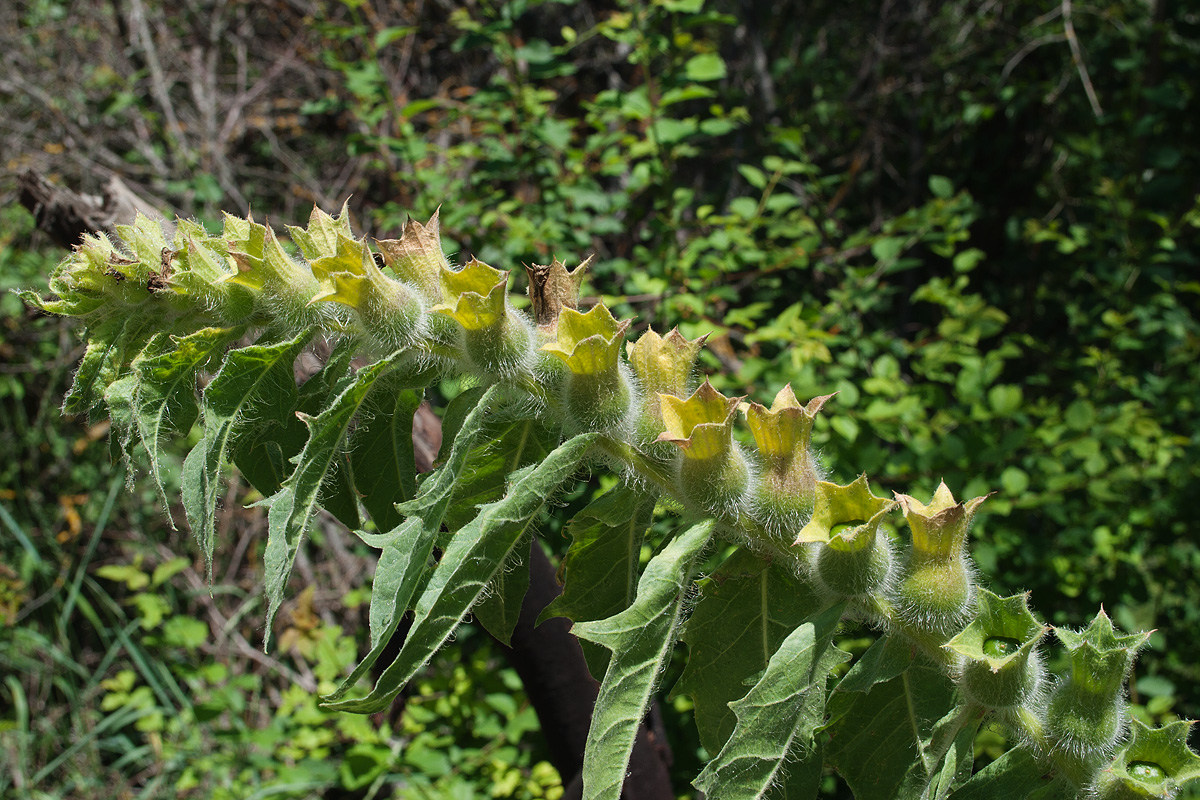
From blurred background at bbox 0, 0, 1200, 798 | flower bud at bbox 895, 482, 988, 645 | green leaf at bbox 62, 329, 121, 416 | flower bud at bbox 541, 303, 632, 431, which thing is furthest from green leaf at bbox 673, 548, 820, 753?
blurred background at bbox 0, 0, 1200, 798

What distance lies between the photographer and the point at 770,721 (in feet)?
2.64

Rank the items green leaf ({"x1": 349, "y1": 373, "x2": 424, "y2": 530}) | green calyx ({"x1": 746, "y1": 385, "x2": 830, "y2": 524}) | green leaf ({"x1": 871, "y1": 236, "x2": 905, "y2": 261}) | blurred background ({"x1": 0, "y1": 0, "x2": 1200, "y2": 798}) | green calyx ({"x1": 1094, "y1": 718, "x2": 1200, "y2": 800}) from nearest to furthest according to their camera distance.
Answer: green calyx ({"x1": 1094, "y1": 718, "x2": 1200, "y2": 800})
green calyx ({"x1": 746, "y1": 385, "x2": 830, "y2": 524})
green leaf ({"x1": 349, "y1": 373, "x2": 424, "y2": 530})
blurred background ({"x1": 0, "y1": 0, "x2": 1200, "y2": 798})
green leaf ({"x1": 871, "y1": 236, "x2": 905, "y2": 261})

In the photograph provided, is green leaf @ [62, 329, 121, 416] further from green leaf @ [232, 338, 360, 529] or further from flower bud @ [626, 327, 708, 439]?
flower bud @ [626, 327, 708, 439]

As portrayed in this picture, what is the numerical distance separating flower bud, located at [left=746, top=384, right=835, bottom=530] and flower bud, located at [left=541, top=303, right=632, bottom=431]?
0.14 m

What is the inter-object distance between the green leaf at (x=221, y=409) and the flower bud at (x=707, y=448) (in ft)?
1.28

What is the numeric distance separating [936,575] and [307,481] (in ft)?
2.06

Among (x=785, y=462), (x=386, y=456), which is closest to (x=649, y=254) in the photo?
(x=386, y=456)

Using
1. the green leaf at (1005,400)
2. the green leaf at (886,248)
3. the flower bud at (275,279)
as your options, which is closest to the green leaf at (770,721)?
the flower bud at (275,279)

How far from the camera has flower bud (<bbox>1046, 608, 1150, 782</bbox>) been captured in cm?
79

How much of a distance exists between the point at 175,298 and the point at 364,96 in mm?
2963

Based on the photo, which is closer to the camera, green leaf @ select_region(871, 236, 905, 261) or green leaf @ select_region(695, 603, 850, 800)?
green leaf @ select_region(695, 603, 850, 800)

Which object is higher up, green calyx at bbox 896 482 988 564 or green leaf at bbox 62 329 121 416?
green leaf at bbox 62 329 121 416

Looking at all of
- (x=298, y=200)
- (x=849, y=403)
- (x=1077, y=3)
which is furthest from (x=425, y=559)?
(x=298, y=200)

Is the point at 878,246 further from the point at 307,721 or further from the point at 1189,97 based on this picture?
the point at 307,721
